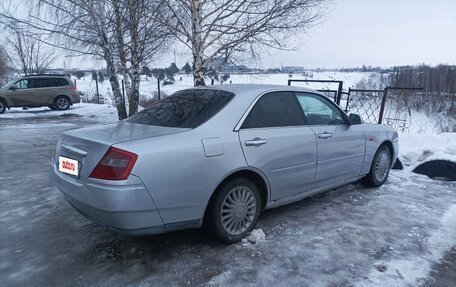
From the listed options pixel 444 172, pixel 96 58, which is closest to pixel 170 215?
pixel 444 172

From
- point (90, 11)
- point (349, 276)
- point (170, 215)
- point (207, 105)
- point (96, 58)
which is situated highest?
point (90, 11)

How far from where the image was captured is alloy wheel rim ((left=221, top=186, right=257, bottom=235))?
319 centimetres

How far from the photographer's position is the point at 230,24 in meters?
8.49

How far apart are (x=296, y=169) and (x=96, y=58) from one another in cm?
1103

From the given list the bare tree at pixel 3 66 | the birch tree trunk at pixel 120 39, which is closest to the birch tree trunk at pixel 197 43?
the birch tree trunk at pixel 120 39

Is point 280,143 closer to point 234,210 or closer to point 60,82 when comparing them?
point 234,210

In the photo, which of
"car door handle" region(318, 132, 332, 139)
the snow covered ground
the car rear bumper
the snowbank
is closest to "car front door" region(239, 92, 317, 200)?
"car door handle" region(318, 132, 332, 139)

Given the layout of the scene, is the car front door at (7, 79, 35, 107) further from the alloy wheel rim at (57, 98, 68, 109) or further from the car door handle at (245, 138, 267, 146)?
the car door handle at (245, 138, 267, 146)

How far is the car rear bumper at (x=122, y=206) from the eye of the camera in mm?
2549

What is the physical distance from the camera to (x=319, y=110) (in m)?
4.16

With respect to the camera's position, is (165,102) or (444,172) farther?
(444,172)

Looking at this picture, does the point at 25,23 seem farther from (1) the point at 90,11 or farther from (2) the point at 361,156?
(2) the point at 361,156

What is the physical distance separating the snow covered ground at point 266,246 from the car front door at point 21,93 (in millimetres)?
12982

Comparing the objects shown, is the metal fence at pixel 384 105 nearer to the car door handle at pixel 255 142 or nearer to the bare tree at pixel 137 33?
the bare tree at pixel 137 33
